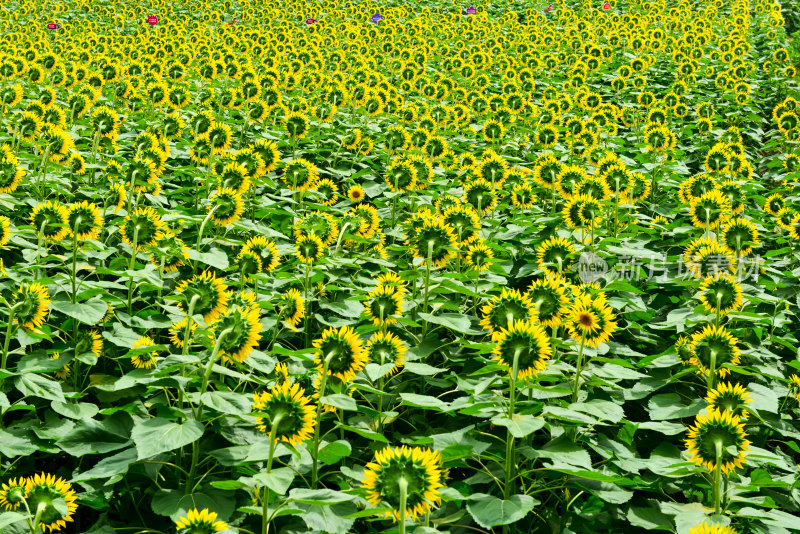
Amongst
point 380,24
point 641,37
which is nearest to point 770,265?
point 641,37

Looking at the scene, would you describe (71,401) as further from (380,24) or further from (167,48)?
(380,24)

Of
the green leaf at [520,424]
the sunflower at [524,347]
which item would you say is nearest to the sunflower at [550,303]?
the sunflower at [524,347]

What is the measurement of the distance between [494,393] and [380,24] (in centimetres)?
1311

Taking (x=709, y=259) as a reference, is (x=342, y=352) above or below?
below

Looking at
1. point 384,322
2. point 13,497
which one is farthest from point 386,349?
point 13,497

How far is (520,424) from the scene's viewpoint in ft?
8.82

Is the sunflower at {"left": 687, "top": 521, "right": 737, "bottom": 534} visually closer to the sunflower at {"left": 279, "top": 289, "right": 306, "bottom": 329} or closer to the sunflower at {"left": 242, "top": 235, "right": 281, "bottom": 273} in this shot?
the sunflower at {"left": 279, "top": 289, "right": 306, "bottom": 329}

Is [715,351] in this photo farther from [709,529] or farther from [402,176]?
[402,176]

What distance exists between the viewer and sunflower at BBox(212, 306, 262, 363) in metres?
2.71

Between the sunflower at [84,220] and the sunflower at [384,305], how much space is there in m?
1.46

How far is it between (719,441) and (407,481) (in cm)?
112

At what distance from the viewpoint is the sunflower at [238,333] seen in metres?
2.71

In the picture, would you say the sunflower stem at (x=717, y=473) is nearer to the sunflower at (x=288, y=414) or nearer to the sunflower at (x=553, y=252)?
the sunflower at (x=288, y=414)

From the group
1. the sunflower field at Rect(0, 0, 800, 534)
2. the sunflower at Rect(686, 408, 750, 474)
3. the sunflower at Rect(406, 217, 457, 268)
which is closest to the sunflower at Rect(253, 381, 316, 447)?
the sunflower field at Rect(0, 0, 800, 534)
